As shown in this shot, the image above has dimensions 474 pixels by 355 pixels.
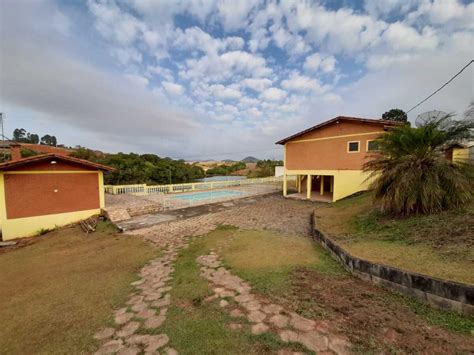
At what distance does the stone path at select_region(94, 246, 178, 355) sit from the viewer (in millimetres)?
2477

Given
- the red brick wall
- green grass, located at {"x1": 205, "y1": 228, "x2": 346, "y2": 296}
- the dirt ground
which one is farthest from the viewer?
the red brick wall

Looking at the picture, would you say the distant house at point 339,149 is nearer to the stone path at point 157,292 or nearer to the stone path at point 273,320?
the stone path at point 157,292

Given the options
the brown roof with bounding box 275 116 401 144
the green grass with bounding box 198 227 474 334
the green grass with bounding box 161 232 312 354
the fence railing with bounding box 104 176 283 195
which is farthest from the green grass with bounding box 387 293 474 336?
the fence railing with bounding box 104 176 283 195

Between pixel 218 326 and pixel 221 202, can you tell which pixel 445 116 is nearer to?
pixel 218 326

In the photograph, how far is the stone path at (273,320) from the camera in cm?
234

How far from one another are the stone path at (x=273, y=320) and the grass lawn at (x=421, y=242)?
71.4 inches

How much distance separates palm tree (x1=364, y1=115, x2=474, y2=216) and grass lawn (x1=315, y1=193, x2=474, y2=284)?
35cm

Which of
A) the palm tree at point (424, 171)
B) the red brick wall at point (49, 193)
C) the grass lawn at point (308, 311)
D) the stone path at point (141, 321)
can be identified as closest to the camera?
the grass lawn at point (308, 311)

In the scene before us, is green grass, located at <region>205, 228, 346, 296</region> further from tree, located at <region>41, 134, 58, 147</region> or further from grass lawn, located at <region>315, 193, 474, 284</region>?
tree, located at <region>41, 134, 58, 147</region>

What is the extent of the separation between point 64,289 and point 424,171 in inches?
341

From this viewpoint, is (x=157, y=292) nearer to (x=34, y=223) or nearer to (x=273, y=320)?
(x=273, y=320)

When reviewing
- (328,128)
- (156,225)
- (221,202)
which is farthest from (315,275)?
(328,128)

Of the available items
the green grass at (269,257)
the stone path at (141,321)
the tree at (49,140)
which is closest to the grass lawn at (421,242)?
the green grass at (269,257)

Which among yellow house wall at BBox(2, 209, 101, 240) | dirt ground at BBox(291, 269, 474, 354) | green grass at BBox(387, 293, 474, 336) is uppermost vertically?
green grass at BBox(387, 293, 474, 336)
